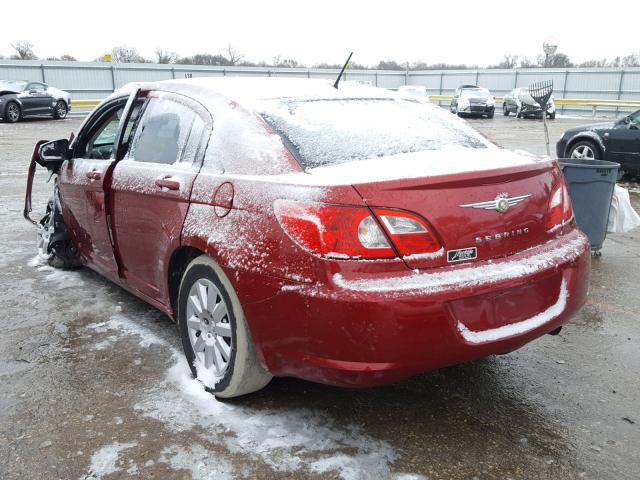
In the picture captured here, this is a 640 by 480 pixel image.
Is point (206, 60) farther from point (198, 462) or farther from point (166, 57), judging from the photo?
point (198, 462)

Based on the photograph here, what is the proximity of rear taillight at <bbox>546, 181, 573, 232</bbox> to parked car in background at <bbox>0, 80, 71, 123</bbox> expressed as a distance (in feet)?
71.0

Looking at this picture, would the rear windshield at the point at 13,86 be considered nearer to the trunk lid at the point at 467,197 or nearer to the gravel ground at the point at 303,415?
the gravel ground at the point at 303,415

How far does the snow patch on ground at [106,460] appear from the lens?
2.36m

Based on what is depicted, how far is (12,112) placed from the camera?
20750 millimetres

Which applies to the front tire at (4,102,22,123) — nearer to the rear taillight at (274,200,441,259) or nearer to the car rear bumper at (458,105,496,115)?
the car rear bumper at (458,105,496,115)

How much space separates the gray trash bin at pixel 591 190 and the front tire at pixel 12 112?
66.9 feet

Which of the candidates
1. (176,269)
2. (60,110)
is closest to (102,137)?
(176,269)

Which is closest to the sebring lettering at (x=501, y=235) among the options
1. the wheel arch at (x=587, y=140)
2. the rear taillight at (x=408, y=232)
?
the rear taillight at (x=408, y=232)

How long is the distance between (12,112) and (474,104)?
1974 cm

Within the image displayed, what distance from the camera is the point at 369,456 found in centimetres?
244

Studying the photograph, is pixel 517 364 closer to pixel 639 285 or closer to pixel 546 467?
pixel 546 467

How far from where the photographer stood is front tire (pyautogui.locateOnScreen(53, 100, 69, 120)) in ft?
73.0

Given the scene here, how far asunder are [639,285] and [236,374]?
12.0 feet

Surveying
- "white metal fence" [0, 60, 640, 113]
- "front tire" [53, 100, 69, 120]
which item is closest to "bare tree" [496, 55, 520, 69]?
"white metal fence" [0, 60, 640, 113]
